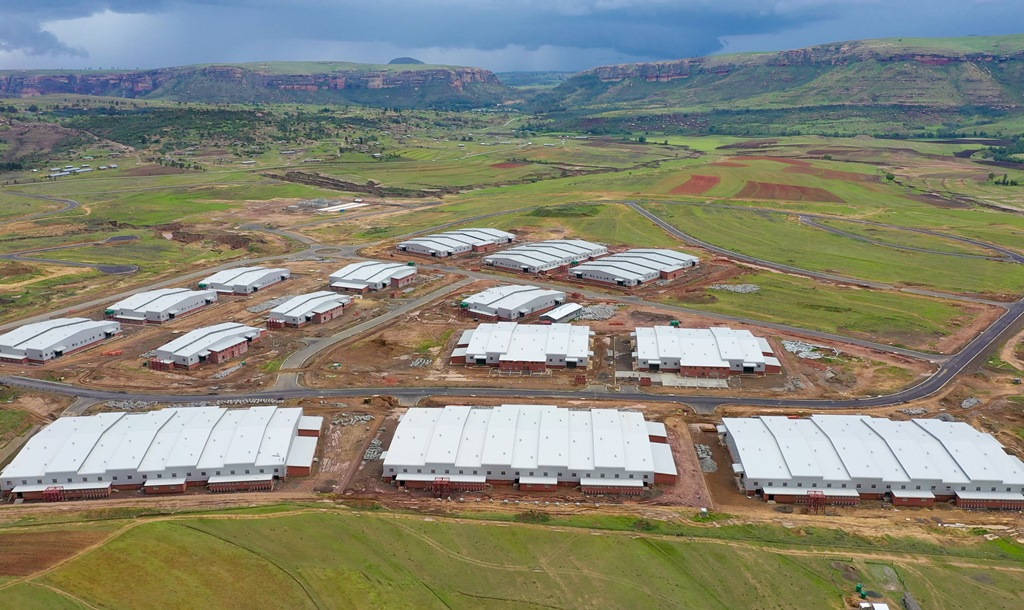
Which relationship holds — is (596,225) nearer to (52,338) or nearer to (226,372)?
(226,372)

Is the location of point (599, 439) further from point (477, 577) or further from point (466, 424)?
point (477, 577)

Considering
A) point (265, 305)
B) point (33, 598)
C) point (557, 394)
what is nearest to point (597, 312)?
point (557, 394)

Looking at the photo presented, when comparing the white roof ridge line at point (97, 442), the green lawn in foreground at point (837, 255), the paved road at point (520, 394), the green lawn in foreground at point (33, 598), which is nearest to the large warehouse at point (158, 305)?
the paved road at point (520, 394)

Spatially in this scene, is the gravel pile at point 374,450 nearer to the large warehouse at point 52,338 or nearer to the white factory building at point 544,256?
the large warehouse at point 52,338

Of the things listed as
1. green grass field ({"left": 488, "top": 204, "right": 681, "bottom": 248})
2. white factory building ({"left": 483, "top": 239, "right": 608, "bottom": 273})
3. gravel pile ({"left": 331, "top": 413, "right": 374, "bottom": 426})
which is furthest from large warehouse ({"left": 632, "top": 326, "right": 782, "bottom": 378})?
green grass field ({"left": 488, "top": 204, "right": 681, "bottom": 248})

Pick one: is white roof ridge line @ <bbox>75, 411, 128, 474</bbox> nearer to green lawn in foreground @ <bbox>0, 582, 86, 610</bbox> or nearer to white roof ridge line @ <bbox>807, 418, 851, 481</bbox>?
green lawn in foreground @ <bbox>0, 582, 86, 610</bbox>

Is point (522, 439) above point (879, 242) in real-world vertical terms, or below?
below
